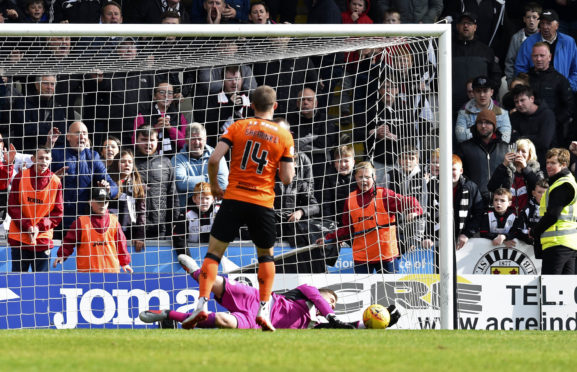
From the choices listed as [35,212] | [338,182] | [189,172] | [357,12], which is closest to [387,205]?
[338,182]

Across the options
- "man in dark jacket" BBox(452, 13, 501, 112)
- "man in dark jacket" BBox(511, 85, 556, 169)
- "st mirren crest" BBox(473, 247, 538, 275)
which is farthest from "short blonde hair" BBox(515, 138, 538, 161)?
"man in dark jacket" BBox(452, 13, 501, 112)

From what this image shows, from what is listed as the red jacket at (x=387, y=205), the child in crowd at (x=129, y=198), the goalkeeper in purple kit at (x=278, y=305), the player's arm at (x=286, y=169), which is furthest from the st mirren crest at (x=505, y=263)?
the player's arm at (x=286, y=169)

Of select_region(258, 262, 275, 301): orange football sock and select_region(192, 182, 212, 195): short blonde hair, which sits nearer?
select_region(258, 262, 275, 301): orange football sock

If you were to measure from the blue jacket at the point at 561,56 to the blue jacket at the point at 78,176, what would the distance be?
23.9 feet

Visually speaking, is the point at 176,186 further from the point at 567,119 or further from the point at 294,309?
the point at 567,119

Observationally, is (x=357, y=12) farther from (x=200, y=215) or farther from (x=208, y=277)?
(x=208, y=277)

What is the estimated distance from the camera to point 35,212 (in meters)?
12.1

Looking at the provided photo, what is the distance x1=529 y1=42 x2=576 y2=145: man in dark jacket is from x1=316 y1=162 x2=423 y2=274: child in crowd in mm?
4816

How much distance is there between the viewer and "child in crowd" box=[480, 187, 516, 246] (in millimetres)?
13359

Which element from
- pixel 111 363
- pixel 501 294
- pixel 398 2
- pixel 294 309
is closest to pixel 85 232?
pixel 294 309

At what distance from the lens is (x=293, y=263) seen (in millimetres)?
11945

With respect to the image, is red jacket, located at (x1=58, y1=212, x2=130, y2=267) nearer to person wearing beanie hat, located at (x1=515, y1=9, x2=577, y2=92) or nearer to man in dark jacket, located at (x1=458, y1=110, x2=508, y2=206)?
man in dark jacket, located at (x1=458, y1=110, x2=508, y2=206)

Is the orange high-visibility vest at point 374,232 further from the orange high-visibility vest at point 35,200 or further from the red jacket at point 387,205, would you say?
the orange high-visibility vest at point 35,200

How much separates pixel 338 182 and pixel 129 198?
253 centimetres
